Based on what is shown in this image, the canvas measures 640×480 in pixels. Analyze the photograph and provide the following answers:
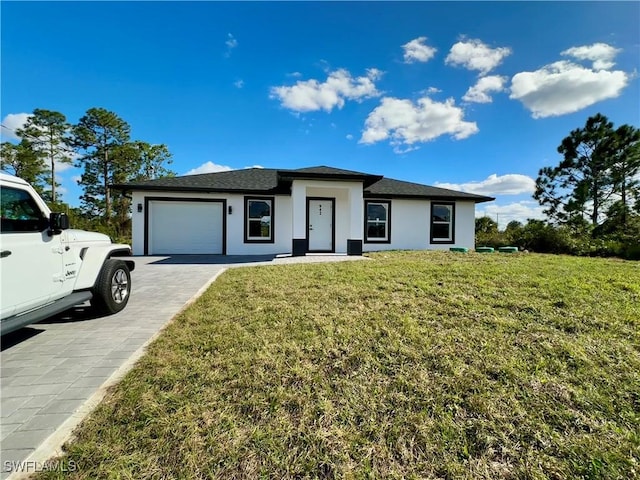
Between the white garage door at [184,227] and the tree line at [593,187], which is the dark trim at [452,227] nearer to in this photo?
the tree line at [593,187]

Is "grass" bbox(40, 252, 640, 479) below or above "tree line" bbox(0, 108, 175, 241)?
below

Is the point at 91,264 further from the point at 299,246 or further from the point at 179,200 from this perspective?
the point at 179,200

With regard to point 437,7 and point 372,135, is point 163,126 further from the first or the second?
point 437,7

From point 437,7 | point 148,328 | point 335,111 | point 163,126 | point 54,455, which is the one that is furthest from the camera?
point 163,126

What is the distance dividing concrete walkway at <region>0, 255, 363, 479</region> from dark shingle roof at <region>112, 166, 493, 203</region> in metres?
7.09

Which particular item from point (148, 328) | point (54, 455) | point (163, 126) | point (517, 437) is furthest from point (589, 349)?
point (163, 126)

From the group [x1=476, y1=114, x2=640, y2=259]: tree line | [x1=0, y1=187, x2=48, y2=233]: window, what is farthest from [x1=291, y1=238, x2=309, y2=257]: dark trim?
[x1=476, y1=114, x2=640, y2=259]: tree line

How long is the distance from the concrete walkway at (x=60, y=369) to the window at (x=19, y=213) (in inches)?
55.9

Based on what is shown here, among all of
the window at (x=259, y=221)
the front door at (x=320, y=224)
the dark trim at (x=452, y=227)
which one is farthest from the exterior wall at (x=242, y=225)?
the dark trim at (x=452, y=227)

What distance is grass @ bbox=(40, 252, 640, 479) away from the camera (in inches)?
68.9

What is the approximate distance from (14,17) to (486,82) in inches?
696

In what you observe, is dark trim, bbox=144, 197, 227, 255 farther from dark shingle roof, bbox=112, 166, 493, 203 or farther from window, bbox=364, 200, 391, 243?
window, bbox=364, 200, 391, 243

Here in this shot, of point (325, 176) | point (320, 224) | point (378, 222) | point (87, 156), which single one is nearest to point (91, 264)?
point (325, 176)

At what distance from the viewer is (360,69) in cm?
1247
